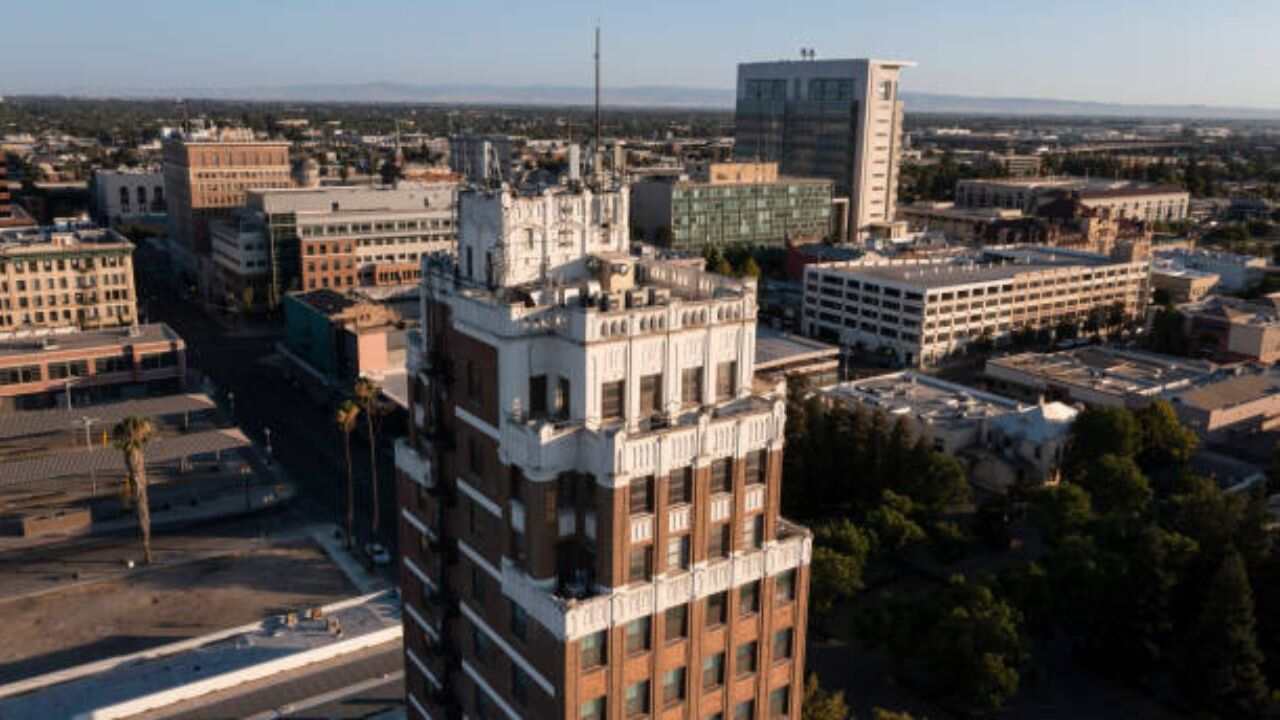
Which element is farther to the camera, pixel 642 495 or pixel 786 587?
pixel 786 587

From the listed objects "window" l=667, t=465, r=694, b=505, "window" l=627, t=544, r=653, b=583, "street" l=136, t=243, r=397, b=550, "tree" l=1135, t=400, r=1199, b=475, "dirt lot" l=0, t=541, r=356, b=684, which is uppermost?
"window" l=667, t=465, r=694, b=505

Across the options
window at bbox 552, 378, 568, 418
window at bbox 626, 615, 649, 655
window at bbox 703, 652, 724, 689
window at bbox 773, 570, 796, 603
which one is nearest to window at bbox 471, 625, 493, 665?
window at bbox 626, 615, 649, 655

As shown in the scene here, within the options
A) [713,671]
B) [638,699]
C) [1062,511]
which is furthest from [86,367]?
[713,671]

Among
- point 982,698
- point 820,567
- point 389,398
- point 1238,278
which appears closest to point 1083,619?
point 982,698

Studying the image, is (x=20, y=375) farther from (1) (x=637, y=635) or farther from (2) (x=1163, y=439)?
(2) (x=1163, y=439)

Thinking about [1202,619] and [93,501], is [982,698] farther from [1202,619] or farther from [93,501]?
[93,501]

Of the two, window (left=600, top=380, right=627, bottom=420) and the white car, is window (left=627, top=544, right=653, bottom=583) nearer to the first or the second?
window (left=600, top=380, right=627, bottom=420)

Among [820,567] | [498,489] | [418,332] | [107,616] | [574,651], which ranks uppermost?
[418,332]
